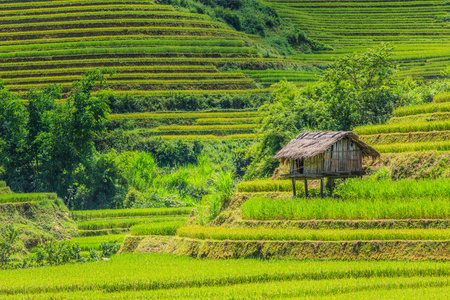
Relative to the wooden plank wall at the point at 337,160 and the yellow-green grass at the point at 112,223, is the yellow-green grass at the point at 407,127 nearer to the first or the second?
the wooden plank wall at the point at 337,160

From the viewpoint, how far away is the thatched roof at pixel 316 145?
64.2 feet

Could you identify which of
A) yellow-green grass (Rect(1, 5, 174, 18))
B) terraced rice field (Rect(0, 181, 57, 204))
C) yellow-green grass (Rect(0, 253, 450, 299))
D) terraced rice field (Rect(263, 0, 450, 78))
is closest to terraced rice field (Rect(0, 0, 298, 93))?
yellow-green grass (Rect(1, 5, 174, 18))

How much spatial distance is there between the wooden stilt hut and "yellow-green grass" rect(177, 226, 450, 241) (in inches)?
101

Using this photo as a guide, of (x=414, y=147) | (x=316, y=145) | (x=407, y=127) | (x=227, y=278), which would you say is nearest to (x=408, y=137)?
(x=407, y=127)

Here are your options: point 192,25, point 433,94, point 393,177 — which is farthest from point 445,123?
point 192,25

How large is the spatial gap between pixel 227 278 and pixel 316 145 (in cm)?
619

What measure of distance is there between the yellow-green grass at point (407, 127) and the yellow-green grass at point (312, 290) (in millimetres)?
9657

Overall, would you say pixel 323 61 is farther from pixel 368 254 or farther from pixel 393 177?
pixel 368 254

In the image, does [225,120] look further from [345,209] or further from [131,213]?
[345,209]

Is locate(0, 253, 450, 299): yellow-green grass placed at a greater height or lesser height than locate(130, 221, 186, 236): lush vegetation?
greater

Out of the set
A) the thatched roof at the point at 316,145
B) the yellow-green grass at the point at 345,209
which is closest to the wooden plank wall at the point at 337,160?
the thatched roof at the point at 316,145

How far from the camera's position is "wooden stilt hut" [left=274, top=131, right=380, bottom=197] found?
65.0ft

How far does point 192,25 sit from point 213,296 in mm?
50447

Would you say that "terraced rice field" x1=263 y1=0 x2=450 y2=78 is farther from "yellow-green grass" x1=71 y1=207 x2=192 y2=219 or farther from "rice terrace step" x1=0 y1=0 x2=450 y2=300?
"yellow-green grass" x1=71 y1=207 x2=192 y2=219
